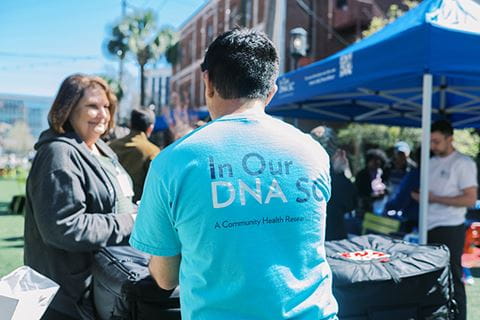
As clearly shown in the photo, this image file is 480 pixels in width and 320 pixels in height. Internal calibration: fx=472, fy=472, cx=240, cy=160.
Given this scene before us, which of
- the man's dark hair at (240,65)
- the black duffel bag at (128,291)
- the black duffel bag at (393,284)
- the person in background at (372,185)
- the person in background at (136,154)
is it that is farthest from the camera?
the person in background at (372,185)

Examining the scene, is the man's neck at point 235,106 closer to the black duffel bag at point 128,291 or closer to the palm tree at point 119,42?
the black duffel bag at point 128,291

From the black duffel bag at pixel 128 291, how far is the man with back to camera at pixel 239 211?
300mm

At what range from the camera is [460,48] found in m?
3.37

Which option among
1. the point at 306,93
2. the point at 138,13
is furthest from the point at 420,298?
the point at 138,13

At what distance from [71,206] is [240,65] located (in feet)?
3.14

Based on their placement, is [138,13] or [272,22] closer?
[272,22]

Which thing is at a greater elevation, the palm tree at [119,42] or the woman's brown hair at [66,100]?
the palm tree at [119,42]

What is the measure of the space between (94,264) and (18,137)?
8853cm

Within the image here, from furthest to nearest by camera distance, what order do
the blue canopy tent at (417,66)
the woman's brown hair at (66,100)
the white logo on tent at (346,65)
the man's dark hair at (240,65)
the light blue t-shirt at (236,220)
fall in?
the white logo on tent at (346,65), the blue canopy tent at (417,66), the woman's brown hair at (66,100), the man's dark hair at (240,65), the light blue t-shirt at (236,220)

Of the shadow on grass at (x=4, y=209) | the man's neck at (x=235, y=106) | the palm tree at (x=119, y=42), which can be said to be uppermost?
the palm tree at (x=119, y=42)

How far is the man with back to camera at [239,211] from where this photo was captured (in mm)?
1075

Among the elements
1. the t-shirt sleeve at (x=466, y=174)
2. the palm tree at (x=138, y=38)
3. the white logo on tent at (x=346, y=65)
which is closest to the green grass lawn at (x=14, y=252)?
the t-shirt sleeve at (x=466, y=174)

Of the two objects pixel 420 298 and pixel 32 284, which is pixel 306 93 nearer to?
pixel 420 298

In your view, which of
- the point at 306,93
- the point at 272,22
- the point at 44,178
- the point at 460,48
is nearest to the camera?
the point at 44,178
